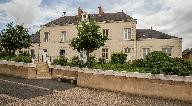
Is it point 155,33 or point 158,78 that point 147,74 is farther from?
point 155,33

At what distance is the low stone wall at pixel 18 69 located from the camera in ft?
84.7

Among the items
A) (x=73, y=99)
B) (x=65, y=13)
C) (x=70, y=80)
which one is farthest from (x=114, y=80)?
(x=65, y=13)

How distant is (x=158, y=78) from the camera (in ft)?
58.8

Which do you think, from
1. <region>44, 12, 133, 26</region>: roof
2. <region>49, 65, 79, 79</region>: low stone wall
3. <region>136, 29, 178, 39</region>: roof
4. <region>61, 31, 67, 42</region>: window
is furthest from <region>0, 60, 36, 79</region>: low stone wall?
<region>136, 29, 178, 39</region>: roof

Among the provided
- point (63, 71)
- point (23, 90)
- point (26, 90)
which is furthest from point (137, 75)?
point (63, 71)

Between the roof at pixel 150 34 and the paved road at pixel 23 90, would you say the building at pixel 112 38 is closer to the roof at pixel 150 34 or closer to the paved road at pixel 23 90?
the roof at pixel 150 34

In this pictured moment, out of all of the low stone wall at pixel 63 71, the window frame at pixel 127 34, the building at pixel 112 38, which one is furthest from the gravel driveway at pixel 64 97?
the window frame at pixel 127 34

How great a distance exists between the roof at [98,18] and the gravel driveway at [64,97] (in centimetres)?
1891

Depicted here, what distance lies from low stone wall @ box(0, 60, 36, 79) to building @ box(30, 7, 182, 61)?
800 cm

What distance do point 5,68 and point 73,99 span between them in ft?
42.9

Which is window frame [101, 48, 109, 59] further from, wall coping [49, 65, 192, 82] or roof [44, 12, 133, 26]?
wall coping [49, 65, 192, 82]

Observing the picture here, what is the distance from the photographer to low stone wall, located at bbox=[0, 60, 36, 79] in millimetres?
25828

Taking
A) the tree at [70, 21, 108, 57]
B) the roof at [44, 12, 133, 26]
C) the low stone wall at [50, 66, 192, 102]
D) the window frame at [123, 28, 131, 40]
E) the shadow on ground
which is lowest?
the shadow on ground

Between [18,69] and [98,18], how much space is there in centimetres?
1657
